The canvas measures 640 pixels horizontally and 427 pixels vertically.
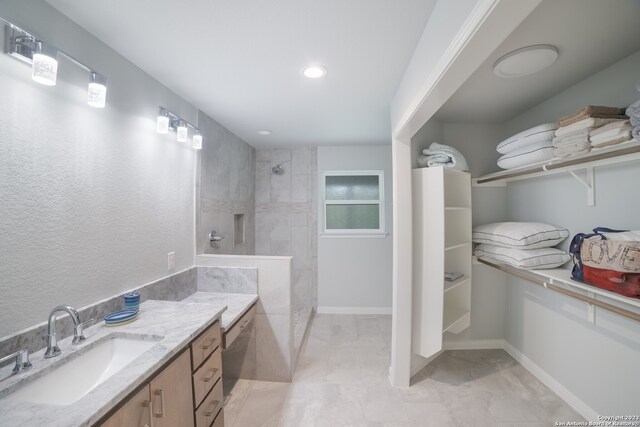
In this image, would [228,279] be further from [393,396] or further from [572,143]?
[572,143]

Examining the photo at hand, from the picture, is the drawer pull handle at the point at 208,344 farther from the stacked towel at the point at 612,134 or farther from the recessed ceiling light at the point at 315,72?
the stacked towel at the point at 612,134

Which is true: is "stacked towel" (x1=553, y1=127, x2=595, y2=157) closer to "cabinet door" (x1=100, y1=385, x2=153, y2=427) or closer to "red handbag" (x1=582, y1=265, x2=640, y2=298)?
"red handbag" (x1=582, y1=265, x2=640, y2=298)

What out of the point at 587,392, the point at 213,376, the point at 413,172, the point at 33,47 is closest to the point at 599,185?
the point at 413,172

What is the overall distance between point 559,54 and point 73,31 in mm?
2569

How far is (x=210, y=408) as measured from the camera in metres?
1.34

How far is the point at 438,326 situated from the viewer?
1913mm

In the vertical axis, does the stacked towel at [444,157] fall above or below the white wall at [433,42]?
below

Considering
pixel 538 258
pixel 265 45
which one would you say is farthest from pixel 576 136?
pixel 265 45

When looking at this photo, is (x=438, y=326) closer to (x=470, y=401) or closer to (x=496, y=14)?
(x=470, y=401)

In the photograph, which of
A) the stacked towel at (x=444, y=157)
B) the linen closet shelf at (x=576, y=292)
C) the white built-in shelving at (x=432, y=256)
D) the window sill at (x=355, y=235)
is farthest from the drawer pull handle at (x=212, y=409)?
the window sill at (x=355, y=235)

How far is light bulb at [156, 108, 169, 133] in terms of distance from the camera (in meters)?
1.65

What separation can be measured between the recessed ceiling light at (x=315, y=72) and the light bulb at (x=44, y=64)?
1.19 meters

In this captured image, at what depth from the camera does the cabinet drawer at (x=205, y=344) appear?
1.20 m

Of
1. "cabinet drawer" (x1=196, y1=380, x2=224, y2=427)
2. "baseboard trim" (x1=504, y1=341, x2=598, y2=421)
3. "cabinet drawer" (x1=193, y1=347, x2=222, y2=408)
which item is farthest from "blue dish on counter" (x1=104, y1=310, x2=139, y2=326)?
"baseboard trim" (x1=504, y1=341, x2=598, y2=421)
